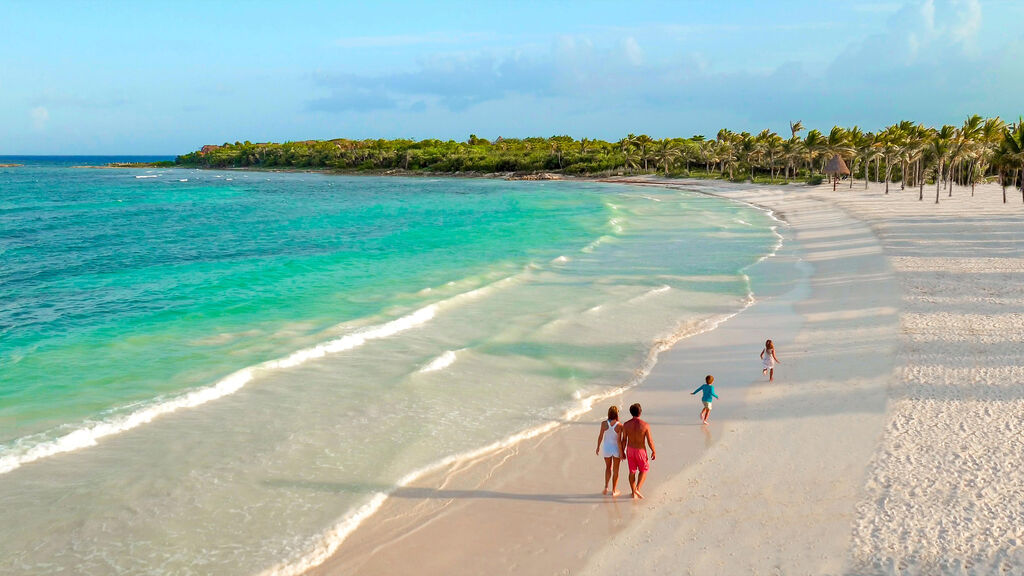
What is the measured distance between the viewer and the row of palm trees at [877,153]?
51.0 metres

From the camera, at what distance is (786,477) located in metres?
9.48

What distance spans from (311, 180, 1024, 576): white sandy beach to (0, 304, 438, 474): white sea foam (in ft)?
18.7

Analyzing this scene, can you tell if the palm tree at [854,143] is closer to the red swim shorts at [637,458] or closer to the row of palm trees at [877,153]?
the row of palm trees at [877,153]

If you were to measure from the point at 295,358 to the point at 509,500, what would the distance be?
26.4 feet

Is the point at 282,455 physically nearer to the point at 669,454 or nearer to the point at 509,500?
the point at 509,500

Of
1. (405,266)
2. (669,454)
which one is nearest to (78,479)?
(669,454)

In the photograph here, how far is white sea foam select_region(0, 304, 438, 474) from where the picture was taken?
10.9m

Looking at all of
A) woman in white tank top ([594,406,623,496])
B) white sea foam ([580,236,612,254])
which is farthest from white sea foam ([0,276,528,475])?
white sea foam ([580,236,612,254])

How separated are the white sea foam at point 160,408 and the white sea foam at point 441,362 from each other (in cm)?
245

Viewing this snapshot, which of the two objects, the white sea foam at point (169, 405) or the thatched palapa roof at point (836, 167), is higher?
the thatched palapa roof at point (836, 167)

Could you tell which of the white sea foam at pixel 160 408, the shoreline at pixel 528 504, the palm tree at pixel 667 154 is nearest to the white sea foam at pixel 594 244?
the white sea foam at pixel 160 408

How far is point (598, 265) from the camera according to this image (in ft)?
94.2

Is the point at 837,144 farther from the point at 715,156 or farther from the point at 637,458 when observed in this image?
the point at 637,458

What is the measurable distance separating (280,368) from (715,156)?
8749cm
